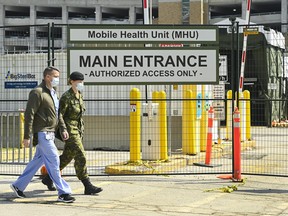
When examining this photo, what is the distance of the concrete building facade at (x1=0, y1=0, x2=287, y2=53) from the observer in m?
68.2

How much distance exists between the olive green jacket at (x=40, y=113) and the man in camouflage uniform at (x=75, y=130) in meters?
0.36

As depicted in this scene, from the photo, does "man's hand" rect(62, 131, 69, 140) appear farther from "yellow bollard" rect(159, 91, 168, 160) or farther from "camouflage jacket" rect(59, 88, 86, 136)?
"yellow bollard" rect(159, 91, 168, 160)

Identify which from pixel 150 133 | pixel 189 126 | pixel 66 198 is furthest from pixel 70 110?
pixel 189 126

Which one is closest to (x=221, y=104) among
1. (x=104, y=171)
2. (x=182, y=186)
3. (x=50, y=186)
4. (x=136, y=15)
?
(x=104, y=171)

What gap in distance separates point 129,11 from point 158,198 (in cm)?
6794

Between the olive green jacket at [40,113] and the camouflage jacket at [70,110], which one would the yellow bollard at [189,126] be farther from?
the olive green jacket at [40,113]

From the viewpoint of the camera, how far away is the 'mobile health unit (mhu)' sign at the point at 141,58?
33.5 feet

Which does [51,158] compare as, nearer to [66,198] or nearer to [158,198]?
[66,198]

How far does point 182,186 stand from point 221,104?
6.63 metres

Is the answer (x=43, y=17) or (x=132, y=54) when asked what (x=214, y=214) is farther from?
(x=43, y=17)

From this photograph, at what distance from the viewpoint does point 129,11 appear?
74.5 m

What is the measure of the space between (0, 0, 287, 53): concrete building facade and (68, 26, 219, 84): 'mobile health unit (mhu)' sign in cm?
5812

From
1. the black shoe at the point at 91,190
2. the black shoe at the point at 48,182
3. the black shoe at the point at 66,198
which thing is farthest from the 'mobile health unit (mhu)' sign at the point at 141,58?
the black shoe at the point at 66,198

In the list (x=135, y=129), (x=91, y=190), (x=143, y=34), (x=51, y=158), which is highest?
(x=143, y=34)
